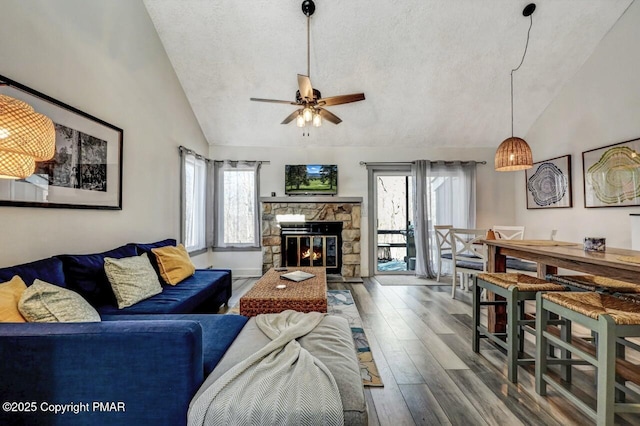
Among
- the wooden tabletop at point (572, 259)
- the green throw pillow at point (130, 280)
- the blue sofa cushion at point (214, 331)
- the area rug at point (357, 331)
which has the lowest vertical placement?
the area rug at point (357, 331)

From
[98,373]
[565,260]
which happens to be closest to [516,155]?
[565,260]

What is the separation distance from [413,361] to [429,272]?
2.96 metres

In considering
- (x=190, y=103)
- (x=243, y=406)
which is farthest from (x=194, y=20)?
(x=243, y=406)

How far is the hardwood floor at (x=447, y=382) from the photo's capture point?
1.54m

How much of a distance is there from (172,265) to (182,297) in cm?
62

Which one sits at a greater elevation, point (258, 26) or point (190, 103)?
point (258, 26)

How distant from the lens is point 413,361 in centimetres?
213

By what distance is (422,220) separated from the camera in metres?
4.90

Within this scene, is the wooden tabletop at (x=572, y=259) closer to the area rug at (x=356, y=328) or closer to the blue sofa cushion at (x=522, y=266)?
the blue sofa cushion at (x=522, y=266)

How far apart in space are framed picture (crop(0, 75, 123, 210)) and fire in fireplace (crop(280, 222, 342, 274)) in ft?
8.54

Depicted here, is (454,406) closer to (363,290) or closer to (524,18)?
(363,290)

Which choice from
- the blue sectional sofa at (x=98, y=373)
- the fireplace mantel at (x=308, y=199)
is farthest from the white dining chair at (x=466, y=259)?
the blue sectional sofa at (x=98, y=373)

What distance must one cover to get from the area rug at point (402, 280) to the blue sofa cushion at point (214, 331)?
313 cm

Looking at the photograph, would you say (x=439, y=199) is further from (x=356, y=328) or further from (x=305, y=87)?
(x=305, y=87)
